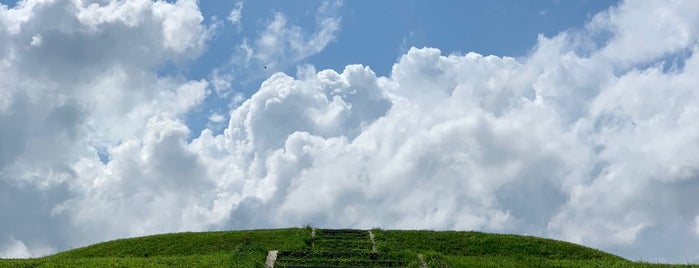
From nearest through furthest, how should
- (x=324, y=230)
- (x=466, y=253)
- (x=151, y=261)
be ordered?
(x=151, y=261), (x=466, y=253), (x=324, y=230)

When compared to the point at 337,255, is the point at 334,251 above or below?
above

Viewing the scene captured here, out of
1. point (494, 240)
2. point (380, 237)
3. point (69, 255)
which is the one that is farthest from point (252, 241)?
point (494, 240)

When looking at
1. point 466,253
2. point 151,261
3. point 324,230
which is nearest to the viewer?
point 151,261

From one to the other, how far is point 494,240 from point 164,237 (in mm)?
19847

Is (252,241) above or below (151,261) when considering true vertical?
above

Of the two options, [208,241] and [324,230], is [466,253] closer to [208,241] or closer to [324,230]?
[324,230]

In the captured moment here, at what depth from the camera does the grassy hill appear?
29125mm

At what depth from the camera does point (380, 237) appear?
37562mm

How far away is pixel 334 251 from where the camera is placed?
1260 inches

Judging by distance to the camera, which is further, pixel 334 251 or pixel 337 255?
pixel 334 251

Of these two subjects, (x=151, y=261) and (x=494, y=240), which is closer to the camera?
(x=151, y=261)

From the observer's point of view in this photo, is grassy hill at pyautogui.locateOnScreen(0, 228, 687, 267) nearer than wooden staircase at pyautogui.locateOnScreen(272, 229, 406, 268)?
No

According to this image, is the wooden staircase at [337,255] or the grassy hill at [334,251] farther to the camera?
the grassy hill at [334,251]

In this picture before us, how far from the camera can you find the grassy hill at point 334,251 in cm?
2912
